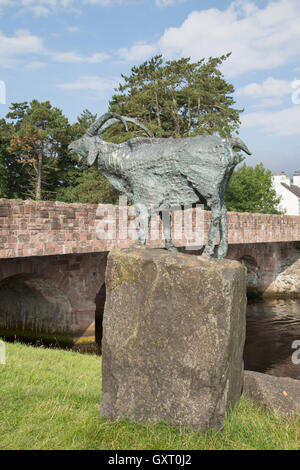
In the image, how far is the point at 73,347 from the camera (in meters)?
12.2

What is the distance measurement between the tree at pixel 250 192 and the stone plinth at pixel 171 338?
78.1 feet

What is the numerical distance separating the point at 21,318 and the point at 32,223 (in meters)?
5.50

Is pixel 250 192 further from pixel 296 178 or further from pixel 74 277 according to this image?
pixel 74 277

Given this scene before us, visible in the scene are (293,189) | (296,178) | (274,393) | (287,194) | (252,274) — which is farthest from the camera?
(296,178)

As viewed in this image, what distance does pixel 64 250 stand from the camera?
379 inches

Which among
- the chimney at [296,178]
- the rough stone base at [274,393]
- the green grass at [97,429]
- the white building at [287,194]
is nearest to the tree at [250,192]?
the white building at [287,194]

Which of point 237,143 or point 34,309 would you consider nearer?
point 237,143

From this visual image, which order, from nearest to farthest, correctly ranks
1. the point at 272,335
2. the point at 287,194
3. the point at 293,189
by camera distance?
the point at 272,335
the point at 287,194
the point at 293,189

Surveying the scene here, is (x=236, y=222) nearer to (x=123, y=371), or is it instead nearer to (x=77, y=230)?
(x=77, y=230)

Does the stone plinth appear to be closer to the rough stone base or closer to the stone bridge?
the rough stone base

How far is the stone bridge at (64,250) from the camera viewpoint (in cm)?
884

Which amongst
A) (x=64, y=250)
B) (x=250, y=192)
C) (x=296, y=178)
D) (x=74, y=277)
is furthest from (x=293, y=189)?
(x=64, y=250)

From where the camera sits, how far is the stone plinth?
10.9ft

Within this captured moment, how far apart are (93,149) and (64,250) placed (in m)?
5.67
